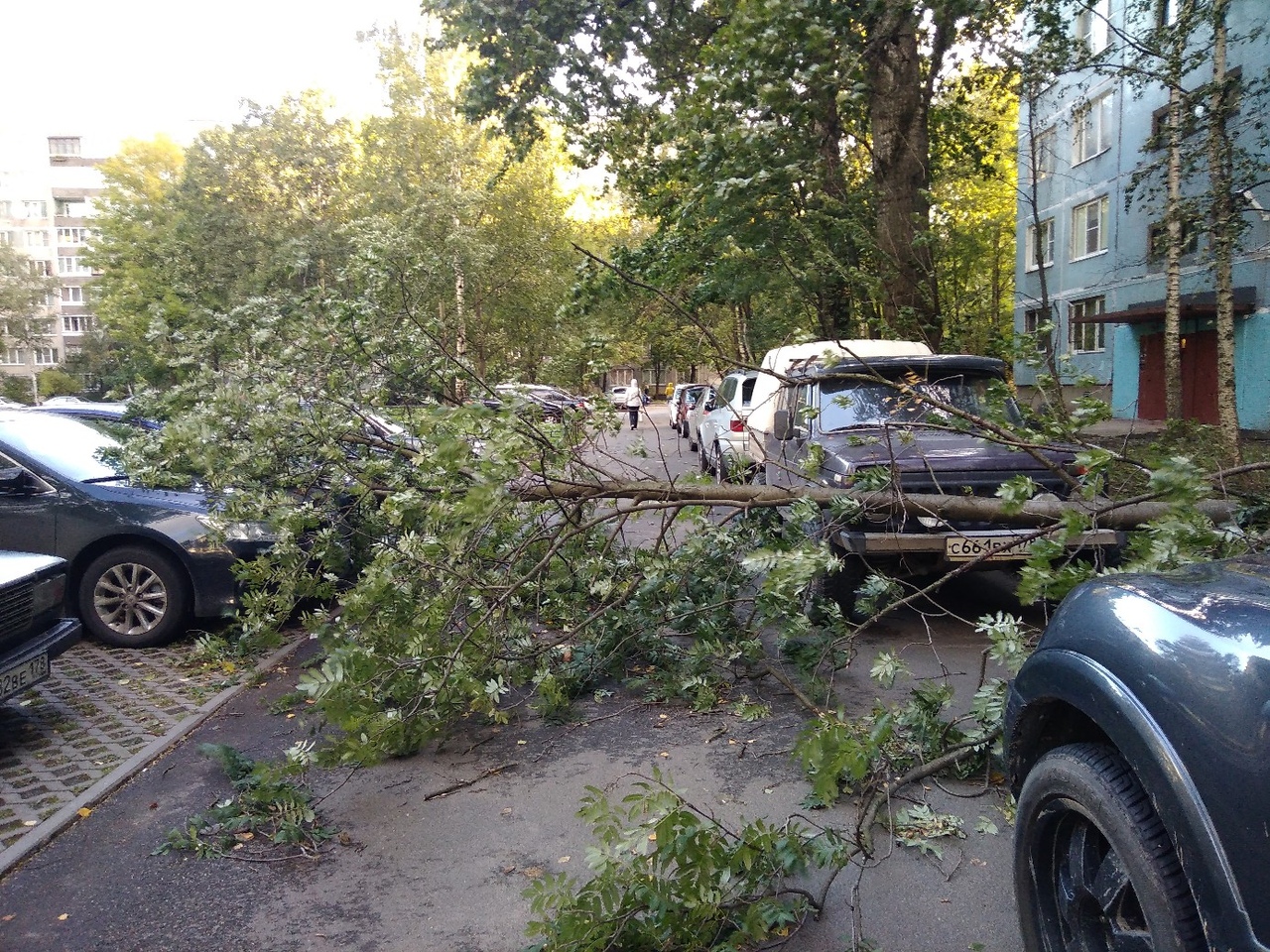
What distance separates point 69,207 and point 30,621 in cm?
9682

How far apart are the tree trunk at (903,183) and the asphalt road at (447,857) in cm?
962

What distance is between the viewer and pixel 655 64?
53.3 ft

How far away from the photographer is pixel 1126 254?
26.1 m

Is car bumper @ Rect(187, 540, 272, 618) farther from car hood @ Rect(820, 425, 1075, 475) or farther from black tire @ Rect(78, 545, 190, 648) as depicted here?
car hood @ Rect(820, 425, 1075, 475)

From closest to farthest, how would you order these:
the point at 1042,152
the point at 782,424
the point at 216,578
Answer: the point at 216,578 < the point at 782,424 < the point at 1042,152

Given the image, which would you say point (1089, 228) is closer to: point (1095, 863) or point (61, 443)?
point (61, 443)

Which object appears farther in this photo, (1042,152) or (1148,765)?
(1042,152)

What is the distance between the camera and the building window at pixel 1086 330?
29016mm

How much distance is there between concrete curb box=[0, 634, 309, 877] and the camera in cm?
397

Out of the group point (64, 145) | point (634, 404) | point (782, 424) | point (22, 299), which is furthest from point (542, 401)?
point (64, 145)

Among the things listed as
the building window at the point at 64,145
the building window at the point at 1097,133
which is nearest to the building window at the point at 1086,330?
the building window at the point at 1097,133

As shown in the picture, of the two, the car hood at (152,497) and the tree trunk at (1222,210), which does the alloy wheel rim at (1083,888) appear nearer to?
the car hood at (152,497)

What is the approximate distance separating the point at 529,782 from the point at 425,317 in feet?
12.0

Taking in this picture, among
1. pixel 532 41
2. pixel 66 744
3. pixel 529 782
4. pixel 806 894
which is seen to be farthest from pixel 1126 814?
pixel 532 41
